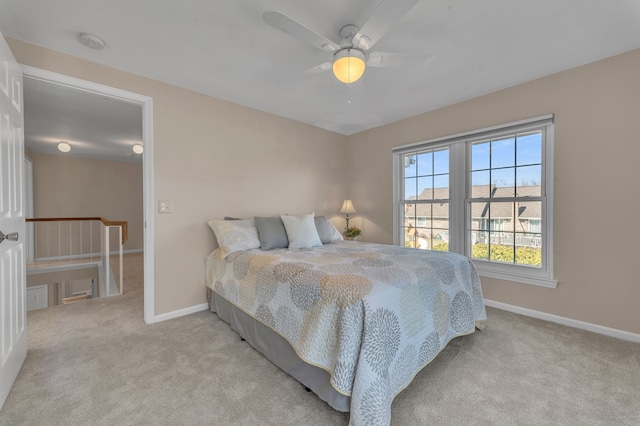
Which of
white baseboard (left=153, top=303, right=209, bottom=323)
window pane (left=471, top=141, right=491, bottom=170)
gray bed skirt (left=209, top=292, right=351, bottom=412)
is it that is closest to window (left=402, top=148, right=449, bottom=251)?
window pane (left=471, top=141, right=491, bottom=170)

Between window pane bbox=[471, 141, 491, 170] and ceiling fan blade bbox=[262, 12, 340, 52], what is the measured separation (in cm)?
218

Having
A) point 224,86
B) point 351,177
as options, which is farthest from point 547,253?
point 224,86

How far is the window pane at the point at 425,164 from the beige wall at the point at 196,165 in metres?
1.73

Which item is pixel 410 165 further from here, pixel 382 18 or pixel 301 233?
pixel 382 18

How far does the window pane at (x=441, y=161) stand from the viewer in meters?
3.31

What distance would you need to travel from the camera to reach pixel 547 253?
101 inches

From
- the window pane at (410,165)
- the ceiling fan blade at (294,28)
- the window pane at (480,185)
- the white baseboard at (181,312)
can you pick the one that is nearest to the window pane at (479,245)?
the window pane at (480,185)

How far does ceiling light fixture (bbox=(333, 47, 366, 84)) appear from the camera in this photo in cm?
173

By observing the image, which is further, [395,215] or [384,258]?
[395,215]

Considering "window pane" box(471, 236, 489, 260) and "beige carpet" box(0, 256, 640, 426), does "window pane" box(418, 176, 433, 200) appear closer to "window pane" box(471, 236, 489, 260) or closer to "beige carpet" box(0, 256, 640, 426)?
"window pane" box(471, 236, 489, 260)

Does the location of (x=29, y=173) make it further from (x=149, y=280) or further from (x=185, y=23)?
(x=185, y=23)

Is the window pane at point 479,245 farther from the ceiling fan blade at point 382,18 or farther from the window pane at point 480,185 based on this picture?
the ceiling fan blade at point 382,18

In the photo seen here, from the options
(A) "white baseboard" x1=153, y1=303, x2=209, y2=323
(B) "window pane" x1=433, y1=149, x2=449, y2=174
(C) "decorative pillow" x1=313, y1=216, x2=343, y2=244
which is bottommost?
(A) "white baseboard" x1=153, y1=303, x2=209, y2=323

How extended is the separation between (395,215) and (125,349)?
10.8 ft
